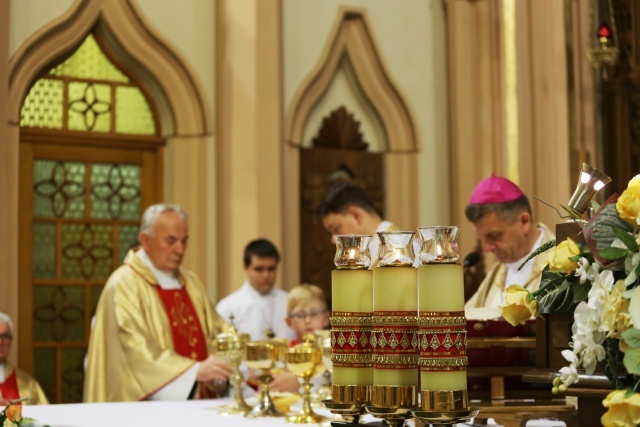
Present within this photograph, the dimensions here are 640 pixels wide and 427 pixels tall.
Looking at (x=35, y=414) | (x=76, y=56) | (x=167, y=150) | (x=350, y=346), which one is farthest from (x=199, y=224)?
(x=350, y=346)

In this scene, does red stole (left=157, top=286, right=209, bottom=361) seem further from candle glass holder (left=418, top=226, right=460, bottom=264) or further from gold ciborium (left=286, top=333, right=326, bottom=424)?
candle glass holder (left=418, top=226, right=460, bottom=264)

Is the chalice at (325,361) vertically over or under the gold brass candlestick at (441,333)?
under

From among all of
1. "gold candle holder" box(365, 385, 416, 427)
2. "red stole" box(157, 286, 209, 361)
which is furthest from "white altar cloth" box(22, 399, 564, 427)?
"red stole" box(157, 286, 209, 361)

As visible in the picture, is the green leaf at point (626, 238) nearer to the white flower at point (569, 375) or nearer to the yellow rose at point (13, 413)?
the white flower at point (569, 375)

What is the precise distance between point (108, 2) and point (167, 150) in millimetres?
1130

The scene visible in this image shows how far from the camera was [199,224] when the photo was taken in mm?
8047

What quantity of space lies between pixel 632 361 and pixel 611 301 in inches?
5.5

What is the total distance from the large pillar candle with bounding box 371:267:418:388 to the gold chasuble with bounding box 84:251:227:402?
3068 mm

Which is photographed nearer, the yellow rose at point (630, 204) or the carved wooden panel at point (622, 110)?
the yellow rose at point (630, 204)

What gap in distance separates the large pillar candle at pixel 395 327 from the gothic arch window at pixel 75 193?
18.7 feet

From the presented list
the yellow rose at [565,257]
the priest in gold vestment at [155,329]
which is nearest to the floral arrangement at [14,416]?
the yellow rose at [565,257]

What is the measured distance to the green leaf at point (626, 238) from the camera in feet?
6.75

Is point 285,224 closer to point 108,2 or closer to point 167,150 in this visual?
point 167,150

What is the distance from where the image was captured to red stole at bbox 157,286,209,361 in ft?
19.6
